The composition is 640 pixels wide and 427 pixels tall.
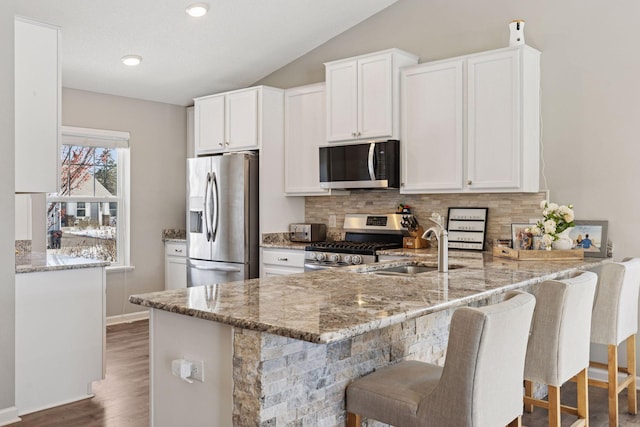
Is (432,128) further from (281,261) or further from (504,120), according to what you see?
(281,261)

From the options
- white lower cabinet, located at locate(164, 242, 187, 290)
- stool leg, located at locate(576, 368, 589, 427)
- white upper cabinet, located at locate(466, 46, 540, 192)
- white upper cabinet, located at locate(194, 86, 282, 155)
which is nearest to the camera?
stool leg, located at locate(576, 368, 589, 427)

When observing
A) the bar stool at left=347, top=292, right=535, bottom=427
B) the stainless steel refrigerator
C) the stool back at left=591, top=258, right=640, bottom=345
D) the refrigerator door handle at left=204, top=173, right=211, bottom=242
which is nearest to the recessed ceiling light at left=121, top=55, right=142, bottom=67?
the stainless steel refrigerator

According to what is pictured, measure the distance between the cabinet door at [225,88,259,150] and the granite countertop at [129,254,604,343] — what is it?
274 cm

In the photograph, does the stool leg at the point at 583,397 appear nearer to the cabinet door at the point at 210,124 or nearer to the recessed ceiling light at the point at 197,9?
the recessed ceiling light at the point at 197,9

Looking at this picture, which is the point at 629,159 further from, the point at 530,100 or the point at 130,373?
the point at 130,373

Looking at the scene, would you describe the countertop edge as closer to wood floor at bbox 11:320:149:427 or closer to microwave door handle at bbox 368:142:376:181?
wood floor at bbox 11:320:149:427

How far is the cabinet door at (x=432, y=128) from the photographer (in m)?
4.20

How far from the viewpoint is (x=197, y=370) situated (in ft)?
6.24

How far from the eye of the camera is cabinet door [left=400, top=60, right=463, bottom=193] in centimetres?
420

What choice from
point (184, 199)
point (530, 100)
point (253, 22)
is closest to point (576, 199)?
point (530, 100)

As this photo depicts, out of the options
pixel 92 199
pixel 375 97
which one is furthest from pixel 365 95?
pixel 92 199

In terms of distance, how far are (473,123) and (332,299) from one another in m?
2.58

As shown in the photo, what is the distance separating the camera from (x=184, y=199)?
6465mm

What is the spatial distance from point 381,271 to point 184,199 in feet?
12.8
